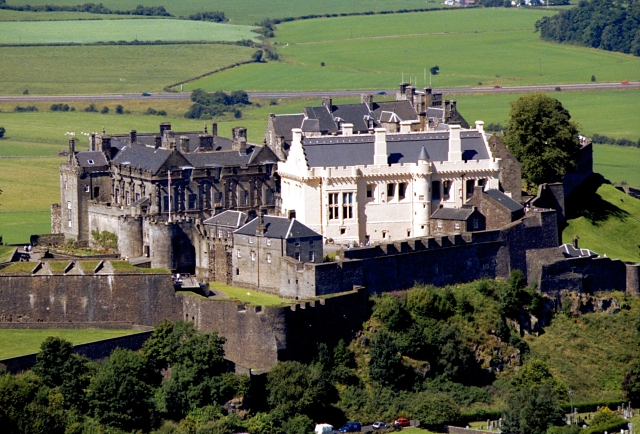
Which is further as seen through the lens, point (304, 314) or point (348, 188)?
point (348, 188)

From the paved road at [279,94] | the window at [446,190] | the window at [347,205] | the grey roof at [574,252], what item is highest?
the paved road at [279,94]

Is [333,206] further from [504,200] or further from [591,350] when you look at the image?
[591,350]

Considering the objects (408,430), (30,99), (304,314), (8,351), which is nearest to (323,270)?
(304,314)

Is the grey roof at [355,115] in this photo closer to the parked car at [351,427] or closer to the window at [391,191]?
the window at [391,191]

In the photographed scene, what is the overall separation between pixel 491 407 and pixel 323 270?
10.9 meters

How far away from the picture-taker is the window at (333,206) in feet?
313

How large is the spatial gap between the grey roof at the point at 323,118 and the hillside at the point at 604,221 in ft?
50.3

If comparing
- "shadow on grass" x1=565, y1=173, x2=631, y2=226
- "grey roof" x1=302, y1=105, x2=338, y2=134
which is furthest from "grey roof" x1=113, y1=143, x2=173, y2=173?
"shadow on grass" x1=565, y1=173, x2=631, y2=226

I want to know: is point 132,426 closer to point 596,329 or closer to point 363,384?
point 363,384

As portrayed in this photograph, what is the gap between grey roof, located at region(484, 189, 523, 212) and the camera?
96.1 metres

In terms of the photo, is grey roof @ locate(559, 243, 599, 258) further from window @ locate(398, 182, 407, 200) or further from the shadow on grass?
window @ locate(398, 182, 407, 200)

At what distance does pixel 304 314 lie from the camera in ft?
277

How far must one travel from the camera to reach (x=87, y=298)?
86.9 meters

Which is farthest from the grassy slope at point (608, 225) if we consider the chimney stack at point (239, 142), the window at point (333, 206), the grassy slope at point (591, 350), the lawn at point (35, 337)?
the lawn at point (35, 337)
